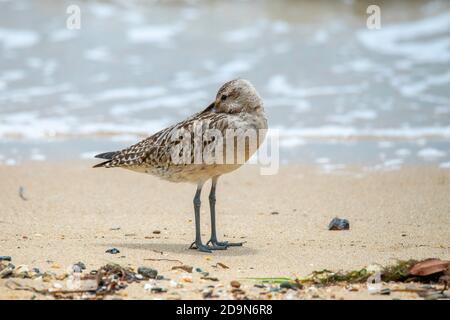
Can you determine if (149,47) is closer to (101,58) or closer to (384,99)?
(101,58)

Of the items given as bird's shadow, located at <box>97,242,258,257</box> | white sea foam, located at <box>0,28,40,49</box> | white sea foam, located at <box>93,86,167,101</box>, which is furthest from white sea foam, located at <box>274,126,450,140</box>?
white sea foam, located at <box>0,28,40,49</box>

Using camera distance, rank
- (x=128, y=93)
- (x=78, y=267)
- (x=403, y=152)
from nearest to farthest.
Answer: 1. (x=78, y=267)
2. (x=403, y=152)
3. (x=128, y=93)

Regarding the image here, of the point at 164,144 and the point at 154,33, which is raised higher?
the point at 154,33

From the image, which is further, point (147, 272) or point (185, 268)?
point (185, 268)

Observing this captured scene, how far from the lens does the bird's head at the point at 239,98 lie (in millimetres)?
7430

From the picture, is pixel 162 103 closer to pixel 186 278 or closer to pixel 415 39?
pixel 415 39

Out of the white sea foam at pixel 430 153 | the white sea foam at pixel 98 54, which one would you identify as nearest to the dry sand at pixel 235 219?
the white sea foam at pixel 430 153

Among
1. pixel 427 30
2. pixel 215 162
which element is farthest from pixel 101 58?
pixel 215 162

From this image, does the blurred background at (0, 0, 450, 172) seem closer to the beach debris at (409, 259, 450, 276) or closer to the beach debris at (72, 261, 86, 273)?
the beach debris at (409, 259, 450, 276)

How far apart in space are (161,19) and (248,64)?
4.03 meters

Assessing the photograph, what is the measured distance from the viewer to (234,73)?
1638cm

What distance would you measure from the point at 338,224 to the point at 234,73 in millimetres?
8628

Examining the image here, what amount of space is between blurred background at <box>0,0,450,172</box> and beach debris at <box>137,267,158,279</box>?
17.3ft

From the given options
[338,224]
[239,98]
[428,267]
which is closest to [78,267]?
[239,98]
